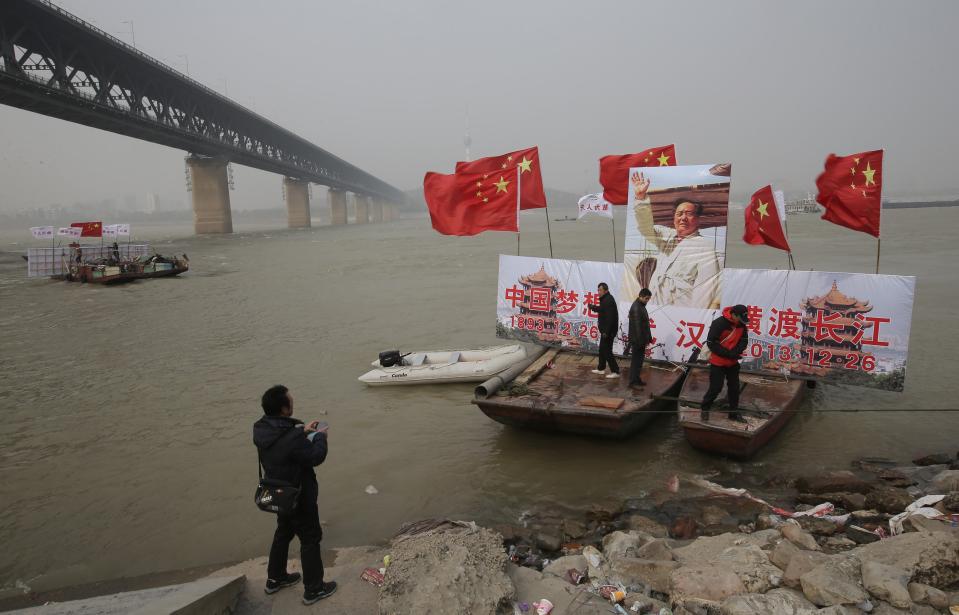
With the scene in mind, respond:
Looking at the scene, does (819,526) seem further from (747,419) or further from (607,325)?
(607,325)

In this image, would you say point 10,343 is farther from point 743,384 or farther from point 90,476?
point 743,384

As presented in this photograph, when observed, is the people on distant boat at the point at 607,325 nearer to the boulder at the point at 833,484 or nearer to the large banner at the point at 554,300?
the large banner at the point at 554,300

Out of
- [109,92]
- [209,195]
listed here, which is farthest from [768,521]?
[209,195]

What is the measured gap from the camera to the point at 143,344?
53.2 feet

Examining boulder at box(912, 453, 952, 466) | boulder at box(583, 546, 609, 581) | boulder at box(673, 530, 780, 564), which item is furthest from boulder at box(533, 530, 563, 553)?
boulder at box(912, 453, 952, 466)

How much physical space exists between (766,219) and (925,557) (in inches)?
287

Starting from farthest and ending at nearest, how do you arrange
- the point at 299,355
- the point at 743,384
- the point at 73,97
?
the point at 73,97 → the point at 299,355 → the point at 743,384

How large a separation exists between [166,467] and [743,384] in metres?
9.24

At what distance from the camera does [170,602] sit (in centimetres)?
377

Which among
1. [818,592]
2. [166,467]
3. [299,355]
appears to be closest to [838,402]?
[818,592]

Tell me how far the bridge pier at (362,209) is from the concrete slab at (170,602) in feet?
495

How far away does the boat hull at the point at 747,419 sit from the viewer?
7121 millimetres

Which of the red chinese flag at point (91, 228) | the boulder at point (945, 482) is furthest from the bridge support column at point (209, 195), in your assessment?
the boulder at point (945, 482)

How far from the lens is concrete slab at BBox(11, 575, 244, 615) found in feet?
12.0
